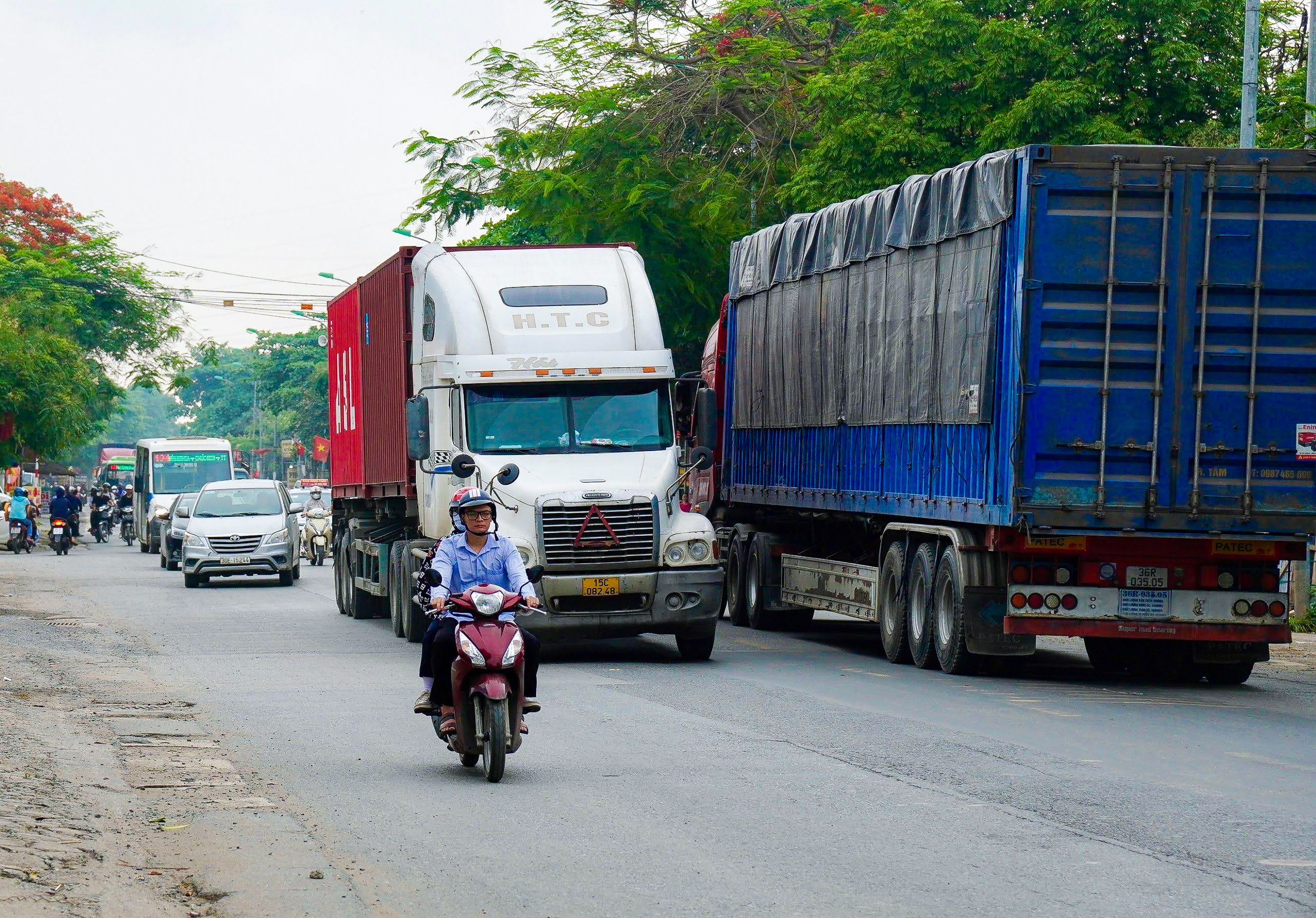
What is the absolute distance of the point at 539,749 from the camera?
11.0 meters

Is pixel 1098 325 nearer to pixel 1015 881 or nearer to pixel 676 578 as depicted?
pixel 676 578

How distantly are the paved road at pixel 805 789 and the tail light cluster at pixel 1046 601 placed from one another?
68cm

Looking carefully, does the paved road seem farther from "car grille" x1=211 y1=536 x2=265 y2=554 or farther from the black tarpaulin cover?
"car grille" x1=211 y1=536 x2=265 y2=554

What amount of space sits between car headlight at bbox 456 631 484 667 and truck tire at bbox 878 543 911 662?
24.9ft

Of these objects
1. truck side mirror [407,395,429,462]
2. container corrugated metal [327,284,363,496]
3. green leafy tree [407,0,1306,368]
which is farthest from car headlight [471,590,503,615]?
green leafy tree [407,0,1306,368]

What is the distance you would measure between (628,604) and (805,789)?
23.5ft

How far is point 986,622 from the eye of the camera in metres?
14.9

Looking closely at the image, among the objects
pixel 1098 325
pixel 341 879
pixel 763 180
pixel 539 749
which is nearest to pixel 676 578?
pixel 1098 325

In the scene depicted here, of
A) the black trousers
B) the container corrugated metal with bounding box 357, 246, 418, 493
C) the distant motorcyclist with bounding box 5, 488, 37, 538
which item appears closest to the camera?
the black trousers

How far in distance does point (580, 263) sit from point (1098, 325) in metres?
5.72

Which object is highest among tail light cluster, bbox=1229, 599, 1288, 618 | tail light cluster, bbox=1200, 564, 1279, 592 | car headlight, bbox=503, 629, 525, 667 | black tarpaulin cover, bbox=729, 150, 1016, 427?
black tarpaulin cover, bbox=729, 150, 1016, 427

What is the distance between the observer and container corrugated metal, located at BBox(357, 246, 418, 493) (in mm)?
19562

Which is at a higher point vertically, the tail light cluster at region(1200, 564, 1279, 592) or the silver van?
the tail light cluster at region(1200, 564, 1279, 592)

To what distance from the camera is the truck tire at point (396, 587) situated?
19938 mm
